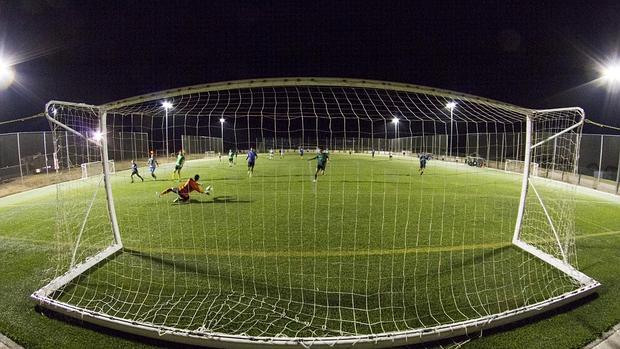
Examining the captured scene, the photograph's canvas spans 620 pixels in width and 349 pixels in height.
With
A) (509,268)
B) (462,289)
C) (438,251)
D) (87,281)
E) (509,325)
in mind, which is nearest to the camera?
(509,325)

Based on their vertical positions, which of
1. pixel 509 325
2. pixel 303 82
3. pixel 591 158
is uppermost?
pixel 303 82

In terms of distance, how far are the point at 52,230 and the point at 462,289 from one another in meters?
9.85

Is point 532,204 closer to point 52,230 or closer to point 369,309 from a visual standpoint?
point 369,309

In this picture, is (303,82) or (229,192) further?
(229,192)

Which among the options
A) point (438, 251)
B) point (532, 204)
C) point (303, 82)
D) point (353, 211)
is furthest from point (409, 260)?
point (532, 204)

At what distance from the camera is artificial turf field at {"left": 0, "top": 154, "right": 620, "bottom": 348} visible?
4.50m

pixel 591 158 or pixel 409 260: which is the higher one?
pixel 591 158

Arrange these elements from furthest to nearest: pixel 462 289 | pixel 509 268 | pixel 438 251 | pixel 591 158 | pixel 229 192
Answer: pixel 591 158 → pixel 229 192 → pixel 438 251 → pixel 509 268 → pixel 462 289

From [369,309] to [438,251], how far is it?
10.1ft

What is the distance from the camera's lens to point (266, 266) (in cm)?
643

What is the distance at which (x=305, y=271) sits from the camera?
6.18 m

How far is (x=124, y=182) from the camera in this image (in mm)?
19422

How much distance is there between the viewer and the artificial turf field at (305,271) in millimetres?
4500

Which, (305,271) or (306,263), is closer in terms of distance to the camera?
(305,271)
